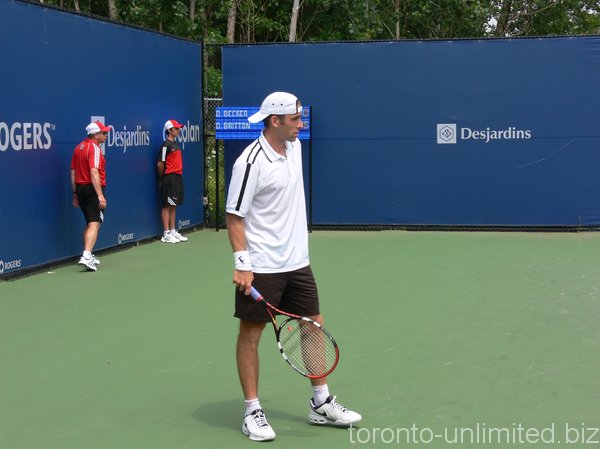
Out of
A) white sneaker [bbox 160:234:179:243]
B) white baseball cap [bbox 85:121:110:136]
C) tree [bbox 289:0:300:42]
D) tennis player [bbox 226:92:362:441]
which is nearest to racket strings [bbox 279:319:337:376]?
tennis player [bbox 226:92:362:441]

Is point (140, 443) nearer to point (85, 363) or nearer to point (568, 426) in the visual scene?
point (85, 363)

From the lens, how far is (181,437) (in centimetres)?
534

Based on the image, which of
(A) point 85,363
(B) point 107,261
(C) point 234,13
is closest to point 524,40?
(B) point 107,261

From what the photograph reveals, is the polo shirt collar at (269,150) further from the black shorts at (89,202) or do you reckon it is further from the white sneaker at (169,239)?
the white sneaker at (169,239)

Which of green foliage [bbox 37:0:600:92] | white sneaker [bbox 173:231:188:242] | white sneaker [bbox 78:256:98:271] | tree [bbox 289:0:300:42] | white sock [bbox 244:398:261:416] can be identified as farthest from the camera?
green foliage [bbox 37:0:600:92]

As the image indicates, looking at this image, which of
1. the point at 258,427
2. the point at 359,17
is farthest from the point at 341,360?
the point at 359,17

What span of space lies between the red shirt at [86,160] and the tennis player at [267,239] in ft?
20.0

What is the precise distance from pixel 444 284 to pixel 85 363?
4359 millimetres

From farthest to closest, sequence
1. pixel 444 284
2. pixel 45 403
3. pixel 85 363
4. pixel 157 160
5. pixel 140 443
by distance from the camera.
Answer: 1. pixel 157 160
2. pixel 444 284
3. pixel 85 363
4. pixel 45 403
5. pixel 140 443

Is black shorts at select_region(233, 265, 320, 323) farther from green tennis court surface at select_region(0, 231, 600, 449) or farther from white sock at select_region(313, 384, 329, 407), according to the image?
green tennis court surface at select_region(0, 231, 600, 449)

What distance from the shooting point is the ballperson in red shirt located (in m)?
11.1

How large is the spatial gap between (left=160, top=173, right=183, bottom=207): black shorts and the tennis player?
8582mm

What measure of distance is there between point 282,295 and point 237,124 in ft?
31.8

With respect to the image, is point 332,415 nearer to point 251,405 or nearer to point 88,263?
point 251,405
